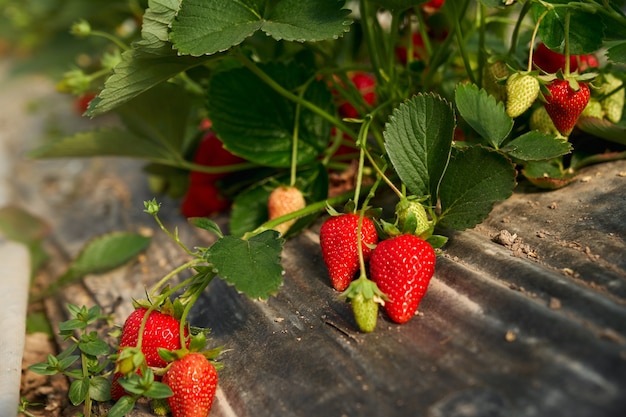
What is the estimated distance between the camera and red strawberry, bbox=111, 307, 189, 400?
84 cm

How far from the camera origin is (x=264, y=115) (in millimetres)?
1179

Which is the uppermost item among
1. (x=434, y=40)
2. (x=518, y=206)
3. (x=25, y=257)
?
(x=434, y=40)

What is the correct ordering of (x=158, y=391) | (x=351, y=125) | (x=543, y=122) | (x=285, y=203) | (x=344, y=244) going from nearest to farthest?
(x=158, y=391), (x=344, y=244), (x=543, y=122), (x=285, y=203), (x=351, y=125)

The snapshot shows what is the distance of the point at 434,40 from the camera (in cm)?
138

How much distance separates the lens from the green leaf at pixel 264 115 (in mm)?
1154

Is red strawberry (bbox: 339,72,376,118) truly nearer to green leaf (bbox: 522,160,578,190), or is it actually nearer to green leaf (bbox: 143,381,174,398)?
green leaf (bbox: 522,160,578,190)

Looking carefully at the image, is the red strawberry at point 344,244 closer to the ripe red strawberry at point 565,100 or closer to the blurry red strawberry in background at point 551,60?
the ripe red strawberry at point 565,100

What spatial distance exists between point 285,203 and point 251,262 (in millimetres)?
275

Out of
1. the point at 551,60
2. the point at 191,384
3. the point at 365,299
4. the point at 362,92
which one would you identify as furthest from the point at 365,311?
the point at 362,92

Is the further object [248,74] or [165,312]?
[248,74]

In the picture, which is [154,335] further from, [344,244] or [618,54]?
[618,54]

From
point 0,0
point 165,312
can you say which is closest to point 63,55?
point 0,0

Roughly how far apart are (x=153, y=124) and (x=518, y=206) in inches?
27.8

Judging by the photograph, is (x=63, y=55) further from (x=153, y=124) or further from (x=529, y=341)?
(x=529, y=341)
